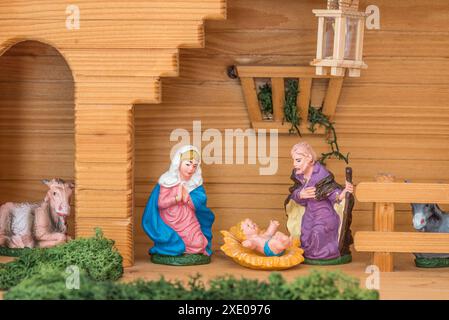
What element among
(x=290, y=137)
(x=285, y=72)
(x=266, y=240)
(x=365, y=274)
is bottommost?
(x=365, y=274)

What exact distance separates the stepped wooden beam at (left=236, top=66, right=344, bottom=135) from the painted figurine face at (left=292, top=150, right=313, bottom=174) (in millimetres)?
248

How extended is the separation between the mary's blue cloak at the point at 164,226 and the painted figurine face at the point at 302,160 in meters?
0.40

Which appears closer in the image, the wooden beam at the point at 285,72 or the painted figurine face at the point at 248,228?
the painted figurine face at the point at 248,228

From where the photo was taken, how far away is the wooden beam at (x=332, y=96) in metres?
4.17

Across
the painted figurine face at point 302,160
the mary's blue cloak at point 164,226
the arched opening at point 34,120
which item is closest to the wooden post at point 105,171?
the mary's blue cloak at point 164,226

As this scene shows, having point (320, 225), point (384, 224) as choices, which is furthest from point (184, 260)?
point (384, 224)

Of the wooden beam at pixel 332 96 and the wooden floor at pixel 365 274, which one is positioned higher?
the wooden beam at pixel 332 96

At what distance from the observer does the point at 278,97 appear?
4211mm

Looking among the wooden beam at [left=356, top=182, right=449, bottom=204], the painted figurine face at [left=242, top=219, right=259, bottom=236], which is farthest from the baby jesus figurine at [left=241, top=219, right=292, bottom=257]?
the wooden beam at [left=356, top=182, right=449, bottom=204]

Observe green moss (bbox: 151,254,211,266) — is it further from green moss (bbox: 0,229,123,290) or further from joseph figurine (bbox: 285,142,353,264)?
joseph figurine (bbox: 285,142,353,264)

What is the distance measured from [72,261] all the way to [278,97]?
113cm

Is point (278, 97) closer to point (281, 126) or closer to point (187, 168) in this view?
point (281, 126)

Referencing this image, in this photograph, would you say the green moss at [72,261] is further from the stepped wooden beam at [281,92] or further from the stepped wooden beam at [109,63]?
the stepped wooden beam at [281,92]

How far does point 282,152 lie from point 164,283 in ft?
4.02
